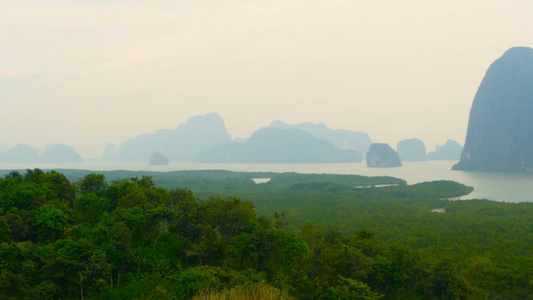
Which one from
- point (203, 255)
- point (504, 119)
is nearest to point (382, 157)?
point (504, 119)

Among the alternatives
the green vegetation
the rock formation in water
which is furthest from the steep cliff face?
the green vegetation

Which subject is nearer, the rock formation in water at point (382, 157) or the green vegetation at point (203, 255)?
the green vegetation at point (203, 255)

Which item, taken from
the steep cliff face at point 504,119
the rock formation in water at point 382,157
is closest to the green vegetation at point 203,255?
the steep cliff face at point 504,119

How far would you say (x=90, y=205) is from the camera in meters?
26.4

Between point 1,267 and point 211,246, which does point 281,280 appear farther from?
point 1,267

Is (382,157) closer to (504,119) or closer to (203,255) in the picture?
(504,119)

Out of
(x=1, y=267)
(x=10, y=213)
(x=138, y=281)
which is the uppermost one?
(x=10, y=213)

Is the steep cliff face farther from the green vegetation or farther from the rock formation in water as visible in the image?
the green vegetation

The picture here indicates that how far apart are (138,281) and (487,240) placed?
1084 inches

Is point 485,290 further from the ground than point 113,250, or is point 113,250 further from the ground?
point 113,250

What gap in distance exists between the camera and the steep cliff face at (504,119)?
139 metres

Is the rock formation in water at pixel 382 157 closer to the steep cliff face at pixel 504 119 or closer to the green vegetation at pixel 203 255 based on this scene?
the steep cliff face at pixel 504 119

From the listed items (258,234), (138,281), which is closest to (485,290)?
(258,234)

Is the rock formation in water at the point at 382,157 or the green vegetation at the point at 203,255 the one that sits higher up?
Answer: the rock formation in water at the point at 382,157
